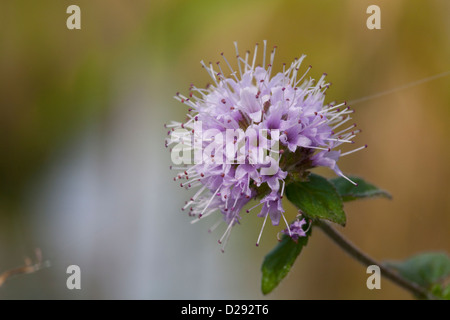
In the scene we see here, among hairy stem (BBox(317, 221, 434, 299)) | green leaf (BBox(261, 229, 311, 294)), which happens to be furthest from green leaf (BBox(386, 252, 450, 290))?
green leaf (BBox(261, 229, 311, 294))

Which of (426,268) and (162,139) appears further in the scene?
(162,139)

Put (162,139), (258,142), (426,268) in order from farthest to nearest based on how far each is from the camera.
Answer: (162,139) < (426,268) < (258,142)

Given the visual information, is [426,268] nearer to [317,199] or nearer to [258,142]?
[317,199]

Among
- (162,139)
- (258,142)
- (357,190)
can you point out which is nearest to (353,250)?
(357,190)

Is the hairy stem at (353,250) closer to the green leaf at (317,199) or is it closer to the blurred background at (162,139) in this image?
the green leaf at (317,199)
